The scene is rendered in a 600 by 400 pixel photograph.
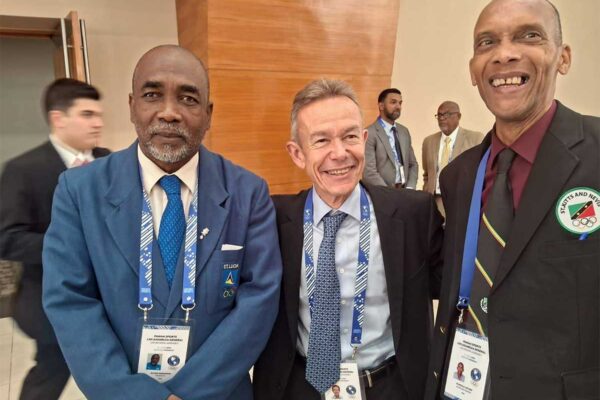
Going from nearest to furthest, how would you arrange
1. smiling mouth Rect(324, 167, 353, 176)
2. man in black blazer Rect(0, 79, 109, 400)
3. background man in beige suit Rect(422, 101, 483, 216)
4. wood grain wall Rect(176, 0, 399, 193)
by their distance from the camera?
smiling mouth Rect(324, 167, 353, 176) < man in black blazer Rect(0, 79, 109, 400) < wood grain wall Rect(176, 0, 399, 193) < background man in beige suit Rect(422, 101, 483, 216)

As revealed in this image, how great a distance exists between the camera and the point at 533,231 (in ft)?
4.05

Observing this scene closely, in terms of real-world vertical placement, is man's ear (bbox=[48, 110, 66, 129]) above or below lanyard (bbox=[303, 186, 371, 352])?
above

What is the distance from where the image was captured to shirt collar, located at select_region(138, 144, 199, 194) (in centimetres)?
149

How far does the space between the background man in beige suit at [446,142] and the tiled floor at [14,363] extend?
168 inches

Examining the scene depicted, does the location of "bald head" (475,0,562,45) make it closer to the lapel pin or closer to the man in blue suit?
the man in blue suit

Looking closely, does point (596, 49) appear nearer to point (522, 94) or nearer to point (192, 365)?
point (522, 94)

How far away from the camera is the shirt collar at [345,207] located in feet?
5.41

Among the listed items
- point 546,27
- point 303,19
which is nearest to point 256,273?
point 546,27

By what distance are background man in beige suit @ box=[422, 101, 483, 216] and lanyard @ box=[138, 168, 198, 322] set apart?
439 centimetres

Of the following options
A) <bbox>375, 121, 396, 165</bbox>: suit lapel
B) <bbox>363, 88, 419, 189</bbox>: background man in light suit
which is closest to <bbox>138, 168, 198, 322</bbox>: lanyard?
<bbox>363, 88, 419, 189</bbox>: background man in light suit

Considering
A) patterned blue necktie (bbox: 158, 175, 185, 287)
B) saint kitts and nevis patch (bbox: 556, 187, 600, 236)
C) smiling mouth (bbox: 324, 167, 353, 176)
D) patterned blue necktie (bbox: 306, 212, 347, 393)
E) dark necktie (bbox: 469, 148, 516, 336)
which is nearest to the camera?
saint kitts and nevis patch (bbox: 556, 187, 600, 236)

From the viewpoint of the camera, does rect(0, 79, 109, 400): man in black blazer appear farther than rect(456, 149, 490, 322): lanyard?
Yes

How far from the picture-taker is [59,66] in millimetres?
5207

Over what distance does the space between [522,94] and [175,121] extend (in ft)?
A: 3.65
